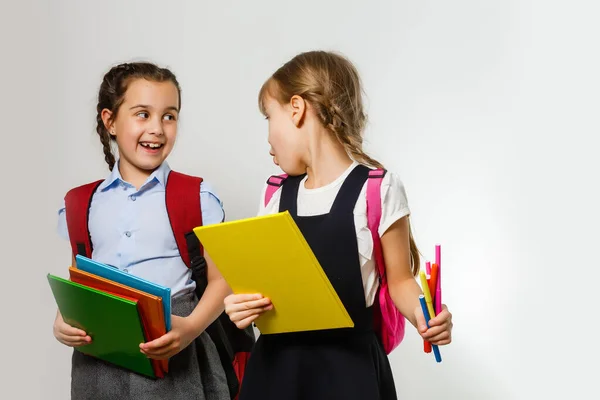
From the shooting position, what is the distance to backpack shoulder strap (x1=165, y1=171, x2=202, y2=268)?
5.44 ft

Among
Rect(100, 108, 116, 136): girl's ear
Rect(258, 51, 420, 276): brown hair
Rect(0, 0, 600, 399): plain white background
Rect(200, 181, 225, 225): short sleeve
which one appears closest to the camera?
Rect(258, 51, 420, 276): brown hair

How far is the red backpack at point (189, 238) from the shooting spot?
1658mm

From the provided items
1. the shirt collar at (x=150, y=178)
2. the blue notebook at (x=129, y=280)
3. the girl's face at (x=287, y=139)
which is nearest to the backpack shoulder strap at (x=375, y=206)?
the girl's face at (x=287, y=139)

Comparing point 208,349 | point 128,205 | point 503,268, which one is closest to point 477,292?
point 503,268

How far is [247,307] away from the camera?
4.38 ft

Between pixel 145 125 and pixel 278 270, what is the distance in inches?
23.6

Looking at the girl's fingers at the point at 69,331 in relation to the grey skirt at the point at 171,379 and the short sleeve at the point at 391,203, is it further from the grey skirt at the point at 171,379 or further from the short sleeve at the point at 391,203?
the short sleeve at the point at 391,203

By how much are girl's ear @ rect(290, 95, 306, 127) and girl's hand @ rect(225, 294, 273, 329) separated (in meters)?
0.34

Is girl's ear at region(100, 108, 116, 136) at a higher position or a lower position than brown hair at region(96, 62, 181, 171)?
lower

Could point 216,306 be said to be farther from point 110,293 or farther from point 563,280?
point 563,280

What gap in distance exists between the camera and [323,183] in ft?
4.77

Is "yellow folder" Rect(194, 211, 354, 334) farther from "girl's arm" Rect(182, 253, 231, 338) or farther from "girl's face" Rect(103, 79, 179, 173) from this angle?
"girl's face" Rect(103, 79, 179, 173)

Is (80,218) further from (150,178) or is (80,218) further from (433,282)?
(433,282)

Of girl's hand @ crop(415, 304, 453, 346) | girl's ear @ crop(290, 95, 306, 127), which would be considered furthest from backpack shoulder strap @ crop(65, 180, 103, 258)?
girl's hand @ crop(415, 304, 453, 346)
